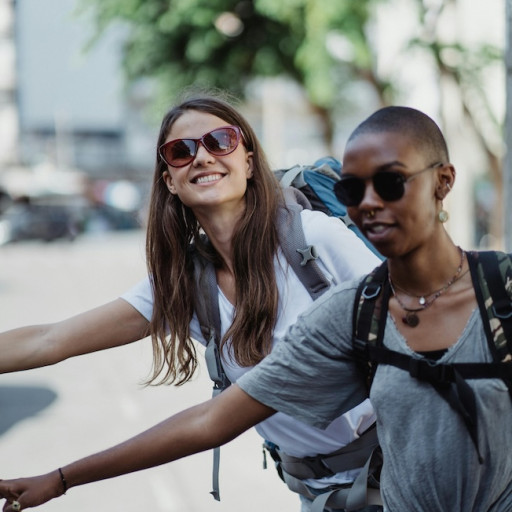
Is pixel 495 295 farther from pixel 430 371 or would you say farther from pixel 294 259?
pixel 294 259

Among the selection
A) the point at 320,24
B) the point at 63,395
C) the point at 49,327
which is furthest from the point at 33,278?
the point at 49,327

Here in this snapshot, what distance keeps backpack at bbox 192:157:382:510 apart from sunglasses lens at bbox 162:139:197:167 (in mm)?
251

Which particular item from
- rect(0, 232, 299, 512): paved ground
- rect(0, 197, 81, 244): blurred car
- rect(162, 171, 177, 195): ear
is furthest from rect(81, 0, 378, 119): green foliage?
rect(0, 197, 81, 244): blurred car

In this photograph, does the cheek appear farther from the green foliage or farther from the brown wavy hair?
the green foliage

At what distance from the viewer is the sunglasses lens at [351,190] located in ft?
5.70

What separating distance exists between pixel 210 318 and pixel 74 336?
38 cm

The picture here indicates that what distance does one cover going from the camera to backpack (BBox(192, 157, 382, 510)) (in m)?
2.45

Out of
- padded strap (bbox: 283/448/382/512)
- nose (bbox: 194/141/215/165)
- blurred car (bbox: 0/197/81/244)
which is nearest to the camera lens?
padded strap (bbox: 283/448/382/512)

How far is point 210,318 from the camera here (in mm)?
2551

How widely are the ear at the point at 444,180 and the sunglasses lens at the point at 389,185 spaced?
87 mm

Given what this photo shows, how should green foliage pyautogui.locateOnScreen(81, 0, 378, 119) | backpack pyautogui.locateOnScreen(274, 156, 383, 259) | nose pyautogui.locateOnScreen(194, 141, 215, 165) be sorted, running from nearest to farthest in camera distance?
nose pyautogui.locateOnScreen(194, 141, 215, 165) → backpack pyautogui.locateOnScreen(274, 156, 383, 259) → green foliage pyautogui.locateOnScreen(81, 0, 378, 119)

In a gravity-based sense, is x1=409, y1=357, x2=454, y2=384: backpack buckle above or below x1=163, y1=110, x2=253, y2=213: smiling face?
below

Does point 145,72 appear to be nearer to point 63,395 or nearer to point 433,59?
point 433,59

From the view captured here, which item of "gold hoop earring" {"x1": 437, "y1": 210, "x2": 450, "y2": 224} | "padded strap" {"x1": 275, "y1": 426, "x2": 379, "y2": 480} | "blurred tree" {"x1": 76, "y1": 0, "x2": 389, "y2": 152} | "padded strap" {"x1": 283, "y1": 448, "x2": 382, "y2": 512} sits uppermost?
"blurred tree" {"x1": 76, "y1": 0, "x2": 389, "y2": 152}
